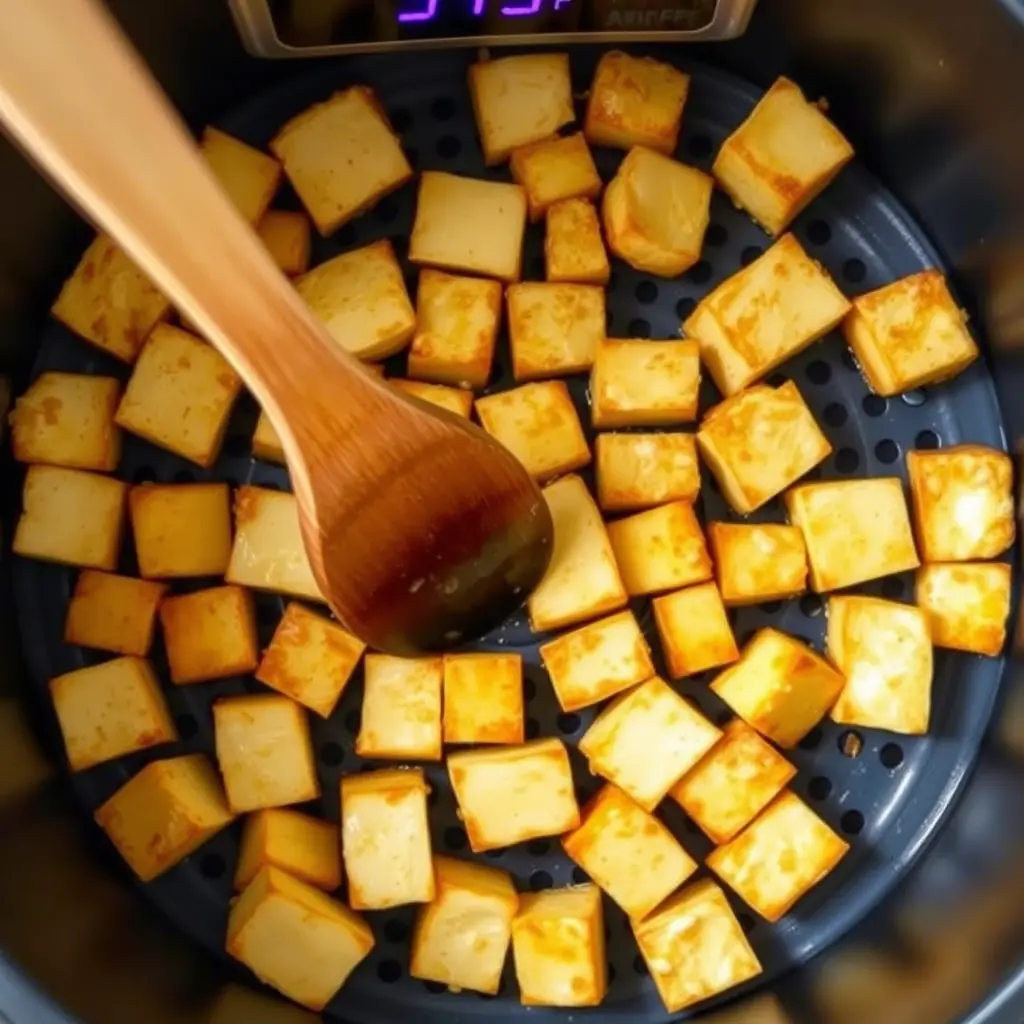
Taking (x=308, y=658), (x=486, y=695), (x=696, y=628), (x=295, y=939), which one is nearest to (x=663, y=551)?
(x=696, y=628)

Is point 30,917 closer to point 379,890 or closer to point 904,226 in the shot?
→ point 379,890

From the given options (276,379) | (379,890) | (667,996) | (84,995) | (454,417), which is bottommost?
(667,996)

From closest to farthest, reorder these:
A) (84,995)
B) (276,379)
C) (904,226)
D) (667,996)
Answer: (276,379), (84,995), (667,996), (904,226)

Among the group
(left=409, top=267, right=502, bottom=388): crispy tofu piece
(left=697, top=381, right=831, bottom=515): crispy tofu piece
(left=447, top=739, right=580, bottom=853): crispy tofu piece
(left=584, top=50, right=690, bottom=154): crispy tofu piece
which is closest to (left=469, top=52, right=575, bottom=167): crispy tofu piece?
(left=584, top=50, right=690, bottom=154): crispy tofu piece

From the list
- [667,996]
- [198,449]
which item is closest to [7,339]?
[198,449]

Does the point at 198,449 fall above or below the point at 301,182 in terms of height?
below

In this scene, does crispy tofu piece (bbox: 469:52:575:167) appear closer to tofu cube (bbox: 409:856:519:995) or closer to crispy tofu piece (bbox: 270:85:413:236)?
crispy tofu piece (bbox: 270:85:413:236)
